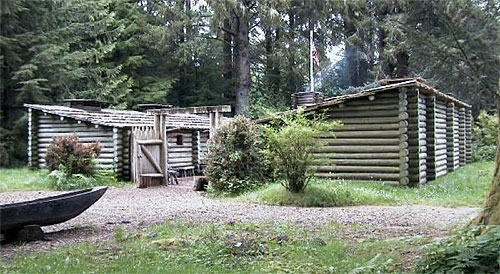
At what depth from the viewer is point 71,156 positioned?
18.8 m

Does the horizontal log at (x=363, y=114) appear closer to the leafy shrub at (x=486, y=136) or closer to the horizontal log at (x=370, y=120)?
the horizontal log at (x=370, y=120)

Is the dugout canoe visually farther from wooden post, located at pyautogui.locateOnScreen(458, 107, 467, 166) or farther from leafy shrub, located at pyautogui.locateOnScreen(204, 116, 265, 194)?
wooden post, located at pyautogui.locateOnScreen(458, 107, 467, 166)

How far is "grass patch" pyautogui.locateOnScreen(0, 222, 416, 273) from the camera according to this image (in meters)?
6.25

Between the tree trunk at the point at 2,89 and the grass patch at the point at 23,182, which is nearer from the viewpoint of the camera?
the grass patch at the point at 23,182

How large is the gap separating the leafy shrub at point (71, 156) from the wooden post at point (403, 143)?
1109 cm

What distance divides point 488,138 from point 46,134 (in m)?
24.1

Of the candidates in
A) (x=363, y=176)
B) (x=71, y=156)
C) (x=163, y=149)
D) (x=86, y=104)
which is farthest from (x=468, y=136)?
(x=71, y=156)

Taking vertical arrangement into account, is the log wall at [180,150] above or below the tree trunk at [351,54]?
below

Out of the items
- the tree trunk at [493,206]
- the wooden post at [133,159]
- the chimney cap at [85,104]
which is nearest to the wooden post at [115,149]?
the wooden post at [133,159]

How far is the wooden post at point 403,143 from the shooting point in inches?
654

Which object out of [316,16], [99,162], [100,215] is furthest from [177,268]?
[316,16]

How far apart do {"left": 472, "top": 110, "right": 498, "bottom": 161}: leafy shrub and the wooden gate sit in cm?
1846

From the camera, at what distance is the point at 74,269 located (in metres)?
6.34

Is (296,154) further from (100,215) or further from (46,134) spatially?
(46,134)
